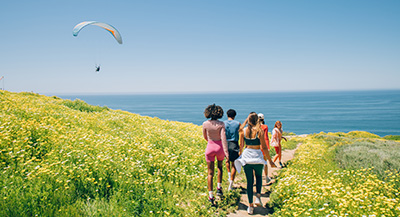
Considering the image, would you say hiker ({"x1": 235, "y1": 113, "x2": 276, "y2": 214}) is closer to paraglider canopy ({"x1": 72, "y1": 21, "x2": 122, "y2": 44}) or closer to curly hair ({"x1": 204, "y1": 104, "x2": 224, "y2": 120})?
curly hair ({"x1": 204, "y1": 104, "x2": 224, "y2": 120})

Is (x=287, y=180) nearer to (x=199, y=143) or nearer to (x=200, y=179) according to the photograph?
(x=200, y=179)

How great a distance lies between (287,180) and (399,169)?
17.4 ft

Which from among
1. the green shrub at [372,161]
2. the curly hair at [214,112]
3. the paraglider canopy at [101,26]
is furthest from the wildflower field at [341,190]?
the paraglider canopy at [101,26]

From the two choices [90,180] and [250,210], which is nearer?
[90,180]

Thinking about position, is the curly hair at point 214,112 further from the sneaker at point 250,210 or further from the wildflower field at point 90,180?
the sneaker at point 250,210

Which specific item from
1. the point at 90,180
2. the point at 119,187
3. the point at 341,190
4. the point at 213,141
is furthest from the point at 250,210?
the point at 90,180

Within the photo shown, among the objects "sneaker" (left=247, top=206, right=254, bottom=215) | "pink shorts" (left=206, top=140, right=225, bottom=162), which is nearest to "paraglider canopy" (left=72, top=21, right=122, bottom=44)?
"pink shorts" (left=206, top=140, right=225, bottom=162)

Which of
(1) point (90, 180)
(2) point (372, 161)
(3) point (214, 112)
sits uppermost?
(3) point (214, 112)

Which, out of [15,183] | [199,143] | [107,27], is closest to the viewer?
[15,183]

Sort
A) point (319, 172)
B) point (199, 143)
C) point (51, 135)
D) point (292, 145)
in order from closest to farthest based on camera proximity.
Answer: point (51, 135), point (319, 172), point (199, 143), point (292, 145)

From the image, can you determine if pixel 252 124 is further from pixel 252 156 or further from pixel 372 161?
pixel 372 161

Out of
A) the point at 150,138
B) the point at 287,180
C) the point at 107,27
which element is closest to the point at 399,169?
the point at 287,180

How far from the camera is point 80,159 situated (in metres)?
6.51

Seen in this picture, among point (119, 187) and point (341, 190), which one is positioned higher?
point (119, 187)
